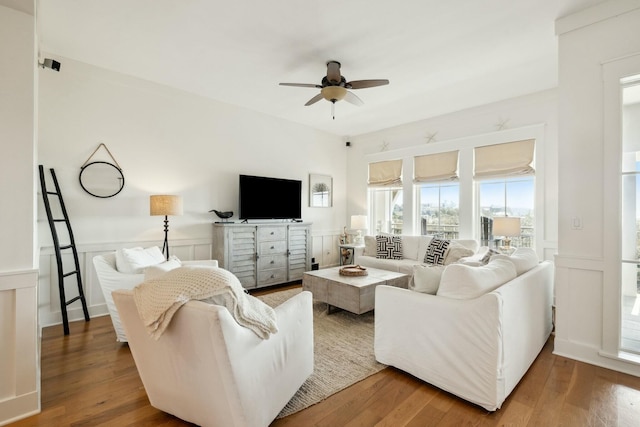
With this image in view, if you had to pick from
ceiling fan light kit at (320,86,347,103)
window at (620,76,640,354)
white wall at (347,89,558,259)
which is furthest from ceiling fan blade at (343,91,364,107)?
window at (620,76,640,354)

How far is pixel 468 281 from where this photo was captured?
192 cm

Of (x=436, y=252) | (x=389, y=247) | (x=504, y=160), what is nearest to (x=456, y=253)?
(x=436, y=252)

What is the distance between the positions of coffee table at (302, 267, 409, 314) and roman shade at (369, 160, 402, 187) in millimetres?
2429

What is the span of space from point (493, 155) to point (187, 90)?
459cm

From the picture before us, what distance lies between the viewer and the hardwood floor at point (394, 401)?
5.74ft

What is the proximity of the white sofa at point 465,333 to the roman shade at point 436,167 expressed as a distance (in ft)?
9.24

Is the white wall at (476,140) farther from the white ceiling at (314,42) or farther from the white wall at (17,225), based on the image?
the white wall at (17,225)

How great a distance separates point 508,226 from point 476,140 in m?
1.65

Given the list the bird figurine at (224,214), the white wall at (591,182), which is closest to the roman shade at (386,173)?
the bird figurine at (224,214)

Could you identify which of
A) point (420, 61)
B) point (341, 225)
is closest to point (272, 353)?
point (420, 61)

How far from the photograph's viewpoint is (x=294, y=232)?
5.07 m

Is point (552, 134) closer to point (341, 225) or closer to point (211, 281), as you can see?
point (341, 225)

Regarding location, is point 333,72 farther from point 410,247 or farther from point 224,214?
point 410,247

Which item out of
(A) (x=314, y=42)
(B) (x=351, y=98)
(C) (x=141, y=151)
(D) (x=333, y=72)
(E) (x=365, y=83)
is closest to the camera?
(A) (x=314, y=42)
